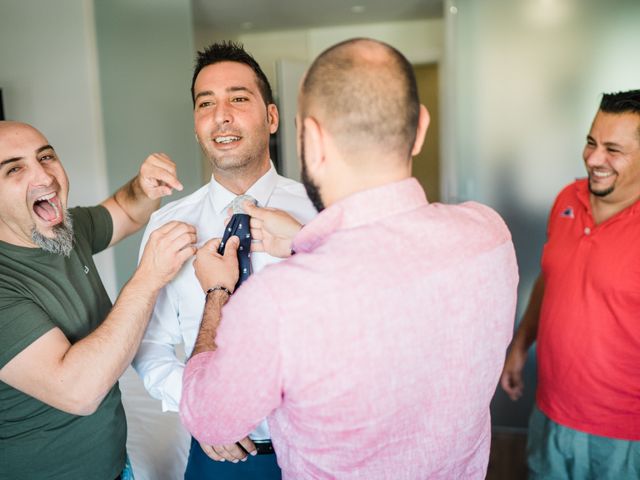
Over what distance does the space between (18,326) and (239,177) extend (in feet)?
2.14

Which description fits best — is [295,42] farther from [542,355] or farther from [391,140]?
[391,140]

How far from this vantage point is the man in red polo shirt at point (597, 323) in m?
1.74

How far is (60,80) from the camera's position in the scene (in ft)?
10.6

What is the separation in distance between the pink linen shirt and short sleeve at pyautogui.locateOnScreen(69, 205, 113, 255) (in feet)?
2.97

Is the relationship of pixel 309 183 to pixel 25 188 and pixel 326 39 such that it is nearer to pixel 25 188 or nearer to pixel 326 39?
pixel 25 188

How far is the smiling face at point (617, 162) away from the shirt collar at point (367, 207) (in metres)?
1.31

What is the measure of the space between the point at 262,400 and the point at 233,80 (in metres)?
0.95

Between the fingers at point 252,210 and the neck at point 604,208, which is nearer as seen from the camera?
the fingers at point 252,210

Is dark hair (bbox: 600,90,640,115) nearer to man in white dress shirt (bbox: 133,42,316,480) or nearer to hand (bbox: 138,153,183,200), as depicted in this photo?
man in white dress shirt (bbox: 133,42,316,480)

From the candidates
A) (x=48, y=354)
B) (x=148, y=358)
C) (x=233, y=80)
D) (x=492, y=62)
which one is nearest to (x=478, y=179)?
(x=492, y=62)

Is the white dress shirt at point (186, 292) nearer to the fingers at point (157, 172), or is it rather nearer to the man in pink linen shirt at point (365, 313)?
the fingers at point (157, 172)

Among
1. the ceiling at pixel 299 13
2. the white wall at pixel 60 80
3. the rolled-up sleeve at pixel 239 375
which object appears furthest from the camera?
the ceiling at pixel 299 13

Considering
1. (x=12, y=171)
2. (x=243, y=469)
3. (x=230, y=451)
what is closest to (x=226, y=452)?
(x=230, y=451)

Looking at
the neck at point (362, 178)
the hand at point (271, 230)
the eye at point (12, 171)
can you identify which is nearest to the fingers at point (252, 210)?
the hand at point (271, 230)
